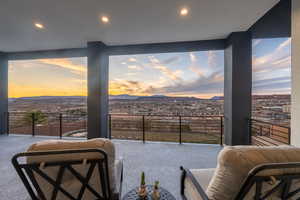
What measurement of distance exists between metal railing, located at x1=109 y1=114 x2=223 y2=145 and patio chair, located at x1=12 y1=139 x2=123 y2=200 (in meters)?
2.89

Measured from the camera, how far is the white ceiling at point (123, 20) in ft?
7.35

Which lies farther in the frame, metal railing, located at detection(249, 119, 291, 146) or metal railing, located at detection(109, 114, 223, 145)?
metal railing, located at detection(109, 114, 223, 145)

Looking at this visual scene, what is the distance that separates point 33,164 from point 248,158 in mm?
1473

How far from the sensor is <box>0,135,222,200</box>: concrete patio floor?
190 centimetres

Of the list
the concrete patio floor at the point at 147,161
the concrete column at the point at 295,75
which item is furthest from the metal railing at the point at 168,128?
the concrete column at the point at 295,75

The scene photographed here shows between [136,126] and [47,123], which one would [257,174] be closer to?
[136,126]

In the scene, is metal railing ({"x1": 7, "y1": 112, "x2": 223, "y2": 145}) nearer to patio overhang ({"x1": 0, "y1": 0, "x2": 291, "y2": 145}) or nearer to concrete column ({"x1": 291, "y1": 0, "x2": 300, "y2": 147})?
patio overhang ({"x1": 0, "y1": 0, "x2": 291, "y2": 145})

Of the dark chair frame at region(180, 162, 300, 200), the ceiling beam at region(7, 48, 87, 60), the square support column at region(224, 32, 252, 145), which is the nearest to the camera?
the dark chair frame at region(180, 162, 300, 200)

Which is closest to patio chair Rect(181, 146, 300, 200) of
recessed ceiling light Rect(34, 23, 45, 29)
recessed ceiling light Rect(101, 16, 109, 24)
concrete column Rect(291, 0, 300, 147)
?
concrete column Rect(291, 0, 300, 147)

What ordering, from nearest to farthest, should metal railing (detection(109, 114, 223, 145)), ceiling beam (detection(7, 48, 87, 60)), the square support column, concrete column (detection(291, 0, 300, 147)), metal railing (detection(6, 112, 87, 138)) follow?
1. concrete column (detection(291, 0, 300, 147))
2. the square support column
3. metal railing (detection(109, 114, 223, 145))
4. ceiling beam (detection(7, 48, 87, 60))
5. metal railing (detection(6, 112, 87, 138))

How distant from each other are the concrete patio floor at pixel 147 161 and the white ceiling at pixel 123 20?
293 centimetres

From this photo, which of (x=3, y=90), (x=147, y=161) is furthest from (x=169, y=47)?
(x=3, y=90)

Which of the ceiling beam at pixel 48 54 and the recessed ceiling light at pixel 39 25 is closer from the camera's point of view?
the recessed ceiling light at pixel 39 25

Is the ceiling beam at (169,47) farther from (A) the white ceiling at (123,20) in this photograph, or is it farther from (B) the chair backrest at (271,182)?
(B) the chair backrest at (271,182)
